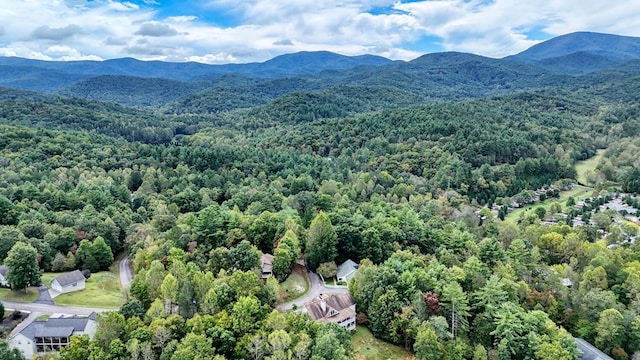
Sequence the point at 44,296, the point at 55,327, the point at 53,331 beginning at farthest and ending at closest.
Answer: the point at 44,296 < the point at 55,327 < the point at 53,331

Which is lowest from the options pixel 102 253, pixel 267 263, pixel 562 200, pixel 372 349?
pixel 562 200

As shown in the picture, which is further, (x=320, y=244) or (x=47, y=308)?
(x=320, y=244)

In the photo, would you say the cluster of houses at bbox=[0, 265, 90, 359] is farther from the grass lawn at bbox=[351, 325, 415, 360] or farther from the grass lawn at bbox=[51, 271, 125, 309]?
the grass lawn at bbox=[351, 325, 415, 360]

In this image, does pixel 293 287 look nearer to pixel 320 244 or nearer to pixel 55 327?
pixel 320 244

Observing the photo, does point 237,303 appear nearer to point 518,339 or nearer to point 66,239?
point 518,339

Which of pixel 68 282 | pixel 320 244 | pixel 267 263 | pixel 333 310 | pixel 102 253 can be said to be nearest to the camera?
pixel 333 310

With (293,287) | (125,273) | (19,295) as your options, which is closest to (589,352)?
(293,287)
